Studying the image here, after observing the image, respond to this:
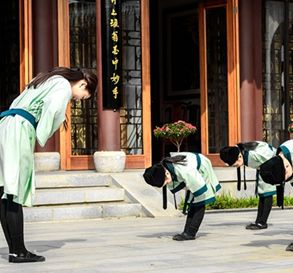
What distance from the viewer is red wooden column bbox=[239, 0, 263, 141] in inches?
705

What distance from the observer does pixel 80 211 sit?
13469 millimetres

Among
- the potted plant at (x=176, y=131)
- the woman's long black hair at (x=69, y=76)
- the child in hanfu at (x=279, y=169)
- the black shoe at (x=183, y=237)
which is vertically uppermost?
the woman's long black hair at (x=69, y=76)

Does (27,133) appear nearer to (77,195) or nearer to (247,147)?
(247,147)

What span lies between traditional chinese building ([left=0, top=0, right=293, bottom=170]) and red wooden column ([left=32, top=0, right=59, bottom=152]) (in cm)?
2

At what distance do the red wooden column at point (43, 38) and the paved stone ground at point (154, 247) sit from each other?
13.4 ft

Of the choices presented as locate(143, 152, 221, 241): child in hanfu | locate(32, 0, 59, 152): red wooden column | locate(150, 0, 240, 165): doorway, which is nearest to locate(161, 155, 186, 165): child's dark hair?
locate(143, 152, 221, 241): child in hanfu

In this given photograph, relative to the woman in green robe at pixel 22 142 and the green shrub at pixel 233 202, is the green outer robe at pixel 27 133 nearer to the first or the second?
the woman in green robe at pixel 22 142

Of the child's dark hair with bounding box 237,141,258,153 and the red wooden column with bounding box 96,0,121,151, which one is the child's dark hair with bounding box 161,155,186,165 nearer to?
the child's dark hair with bounding box 237,141,258,153

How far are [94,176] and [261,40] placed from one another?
532 cm

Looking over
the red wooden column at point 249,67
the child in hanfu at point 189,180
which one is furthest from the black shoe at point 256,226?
the red wooden column at point 249,67

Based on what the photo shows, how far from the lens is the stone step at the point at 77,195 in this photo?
1368 centimetres

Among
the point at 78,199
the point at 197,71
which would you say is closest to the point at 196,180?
the point at 78,199

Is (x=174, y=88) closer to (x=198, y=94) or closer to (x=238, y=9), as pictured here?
(x=198, y=94)

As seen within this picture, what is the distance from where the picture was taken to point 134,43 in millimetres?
17094
